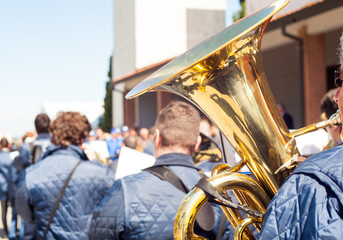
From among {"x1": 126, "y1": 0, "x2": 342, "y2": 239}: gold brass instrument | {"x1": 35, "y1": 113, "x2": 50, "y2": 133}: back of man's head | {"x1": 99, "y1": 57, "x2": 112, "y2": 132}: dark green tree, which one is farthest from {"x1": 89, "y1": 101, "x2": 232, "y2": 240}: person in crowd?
{"x1": 99, "y1": 57, "x2": 112, "y2": 132}: dark green tree

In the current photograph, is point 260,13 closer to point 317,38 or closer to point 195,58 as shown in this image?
point 195,58

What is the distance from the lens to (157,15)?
630 inches

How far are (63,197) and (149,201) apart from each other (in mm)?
1035

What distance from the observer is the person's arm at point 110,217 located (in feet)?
5.61

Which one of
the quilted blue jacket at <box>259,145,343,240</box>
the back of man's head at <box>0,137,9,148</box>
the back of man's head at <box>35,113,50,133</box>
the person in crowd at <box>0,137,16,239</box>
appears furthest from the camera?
the back of man's head at <box>0,137,9,148</box>

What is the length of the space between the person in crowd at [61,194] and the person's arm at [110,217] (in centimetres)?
88

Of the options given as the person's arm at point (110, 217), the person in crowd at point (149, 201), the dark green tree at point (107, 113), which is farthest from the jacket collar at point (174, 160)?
the dark green tree at point (107, 113)

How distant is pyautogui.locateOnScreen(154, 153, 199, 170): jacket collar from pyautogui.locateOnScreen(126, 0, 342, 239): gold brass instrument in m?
0.60

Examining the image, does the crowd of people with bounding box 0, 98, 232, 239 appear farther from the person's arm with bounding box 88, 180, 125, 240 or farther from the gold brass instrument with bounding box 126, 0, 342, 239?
the gold brass instrument with bounding box 126, 0, 342, 239

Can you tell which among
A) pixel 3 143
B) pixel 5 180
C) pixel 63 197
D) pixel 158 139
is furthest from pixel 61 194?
pixel 3 143

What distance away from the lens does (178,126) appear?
1.97 m

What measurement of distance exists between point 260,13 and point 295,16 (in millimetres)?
5544

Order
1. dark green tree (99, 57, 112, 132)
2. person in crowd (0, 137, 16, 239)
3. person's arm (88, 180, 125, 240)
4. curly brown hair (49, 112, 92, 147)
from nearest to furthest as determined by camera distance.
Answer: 1. person's arm (88, 180, 125, 240)
2. curly brown hair (49, 112, 92, 147)
3. person in crowd (0, 137, 16, 239)
4. dark green tree (99, 57, 112, 132)

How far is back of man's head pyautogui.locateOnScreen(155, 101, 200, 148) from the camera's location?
77.3 inches
